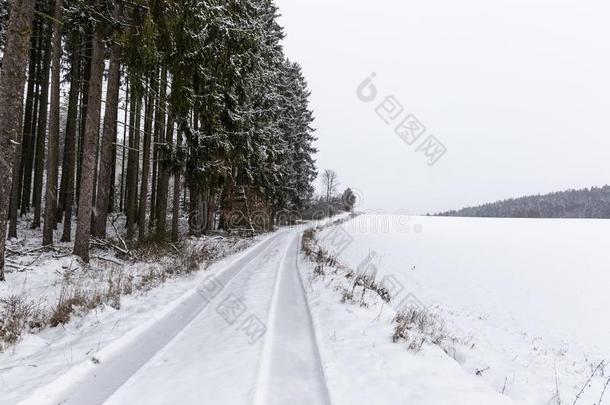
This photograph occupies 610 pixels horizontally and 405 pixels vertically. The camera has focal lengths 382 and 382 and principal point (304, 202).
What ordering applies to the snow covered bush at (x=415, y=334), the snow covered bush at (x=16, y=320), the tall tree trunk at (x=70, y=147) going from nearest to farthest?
the snow covered bush at (x=16, y=320) < the snow covered bush at (x=415, y=334) < the tall tree trunk at (x=70, y=147)

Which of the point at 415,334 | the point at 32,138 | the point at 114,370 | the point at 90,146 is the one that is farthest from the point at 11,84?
the point at 32,138

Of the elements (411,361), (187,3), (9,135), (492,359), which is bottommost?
(492,359)

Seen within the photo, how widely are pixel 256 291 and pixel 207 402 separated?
5.68 m

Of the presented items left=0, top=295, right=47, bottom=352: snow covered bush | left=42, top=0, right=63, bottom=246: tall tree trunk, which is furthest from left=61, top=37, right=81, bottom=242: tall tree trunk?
left=0, top=295, right=47, bottom=352: snow covered bush

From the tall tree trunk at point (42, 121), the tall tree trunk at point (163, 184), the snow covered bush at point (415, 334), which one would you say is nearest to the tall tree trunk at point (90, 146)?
the tall tree trunk at point (163, 184)

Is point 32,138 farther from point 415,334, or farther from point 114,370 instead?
point 415,334

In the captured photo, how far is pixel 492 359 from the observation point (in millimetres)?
7500

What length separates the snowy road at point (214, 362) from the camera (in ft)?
12.8

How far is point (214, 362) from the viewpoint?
485 cm

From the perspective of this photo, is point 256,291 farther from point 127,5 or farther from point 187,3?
point 127,5

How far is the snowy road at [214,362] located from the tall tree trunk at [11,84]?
418cm

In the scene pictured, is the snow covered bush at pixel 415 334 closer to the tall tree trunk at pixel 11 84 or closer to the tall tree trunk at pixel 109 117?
the tall tree trunk at pixel 11 84

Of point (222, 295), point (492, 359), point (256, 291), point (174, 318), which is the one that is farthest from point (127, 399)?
point (492, 359)

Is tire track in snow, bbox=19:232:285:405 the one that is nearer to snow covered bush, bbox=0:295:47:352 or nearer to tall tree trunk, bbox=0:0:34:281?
snow covered bush, bbox=0:295:47:352
